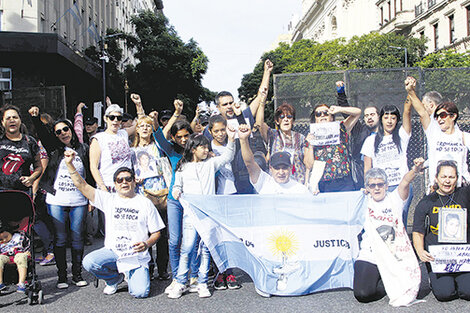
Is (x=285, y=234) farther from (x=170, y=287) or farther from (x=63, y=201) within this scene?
(x=63, y=201)

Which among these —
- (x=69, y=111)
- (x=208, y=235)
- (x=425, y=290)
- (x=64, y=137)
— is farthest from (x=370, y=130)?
(x=69, y=111)

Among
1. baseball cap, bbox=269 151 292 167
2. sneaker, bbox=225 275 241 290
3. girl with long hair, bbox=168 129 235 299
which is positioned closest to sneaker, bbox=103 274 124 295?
girl with long hair, bbox=168 129 235 299

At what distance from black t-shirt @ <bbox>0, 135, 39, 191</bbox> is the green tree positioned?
28452 millimetres

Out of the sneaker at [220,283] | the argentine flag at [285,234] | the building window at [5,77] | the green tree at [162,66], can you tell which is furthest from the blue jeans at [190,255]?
the green tree at [162,66]

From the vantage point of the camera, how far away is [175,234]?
202 inches

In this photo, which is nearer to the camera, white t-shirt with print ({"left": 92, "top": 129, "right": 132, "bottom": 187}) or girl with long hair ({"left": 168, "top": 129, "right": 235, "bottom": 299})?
girl with long hair ({"left": 168, "top": 129, "right": 235, "bottom": 299})

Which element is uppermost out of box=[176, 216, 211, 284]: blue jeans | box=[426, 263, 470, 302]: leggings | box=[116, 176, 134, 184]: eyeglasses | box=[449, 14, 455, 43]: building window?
box=[449, 14, 455, 43]: building window

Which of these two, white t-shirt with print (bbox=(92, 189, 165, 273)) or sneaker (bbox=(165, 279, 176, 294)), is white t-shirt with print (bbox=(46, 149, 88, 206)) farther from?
sneaker (bbox=(165, 279, 176, 294))

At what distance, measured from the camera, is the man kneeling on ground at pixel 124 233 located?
4961 mm

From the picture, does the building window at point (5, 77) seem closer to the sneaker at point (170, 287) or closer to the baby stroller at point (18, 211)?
the baby stroller at point (18, 211)

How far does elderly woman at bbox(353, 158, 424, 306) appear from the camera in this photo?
4.56 m

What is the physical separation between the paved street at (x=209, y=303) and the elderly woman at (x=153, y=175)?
1.68 ft

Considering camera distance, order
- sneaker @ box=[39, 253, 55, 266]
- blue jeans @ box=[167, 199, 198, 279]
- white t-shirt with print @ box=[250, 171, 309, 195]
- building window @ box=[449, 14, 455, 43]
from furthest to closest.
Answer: building window @ box=[449, 14, 455, 43], sneaker @ box=[39, 253, 55, 266], white t-shirt with print @ box=[250, 171, 309, 195], blue jeans @ box=[167, 199, 198, 279]

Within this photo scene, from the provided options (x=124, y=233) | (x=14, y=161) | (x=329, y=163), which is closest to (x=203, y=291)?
(x=124, y=233)
